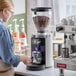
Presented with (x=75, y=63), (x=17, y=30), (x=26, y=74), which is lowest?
(x=26, y=74)

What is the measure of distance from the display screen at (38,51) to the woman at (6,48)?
0.43ft

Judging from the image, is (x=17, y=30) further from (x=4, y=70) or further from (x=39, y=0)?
(x=4, y=70)

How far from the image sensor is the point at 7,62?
1393 mm

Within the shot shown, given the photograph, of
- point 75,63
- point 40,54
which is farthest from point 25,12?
point 75,63

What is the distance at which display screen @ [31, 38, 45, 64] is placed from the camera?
161cm

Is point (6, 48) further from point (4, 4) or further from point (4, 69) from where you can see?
point (4, 4)

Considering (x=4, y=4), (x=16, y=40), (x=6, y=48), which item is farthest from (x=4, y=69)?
(x=16, y=40)

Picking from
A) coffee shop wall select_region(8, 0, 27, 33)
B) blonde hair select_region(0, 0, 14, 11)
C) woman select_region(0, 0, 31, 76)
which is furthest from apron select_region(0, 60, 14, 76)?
coffee shop wall select_region(8, 0, 27, 33)

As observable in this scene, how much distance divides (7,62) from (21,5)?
1199 mm

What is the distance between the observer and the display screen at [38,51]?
5.28 ft

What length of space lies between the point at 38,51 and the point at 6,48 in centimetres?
34

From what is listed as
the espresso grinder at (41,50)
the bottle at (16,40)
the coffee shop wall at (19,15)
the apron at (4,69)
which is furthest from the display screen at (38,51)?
the coffee shop wall at (19,15)

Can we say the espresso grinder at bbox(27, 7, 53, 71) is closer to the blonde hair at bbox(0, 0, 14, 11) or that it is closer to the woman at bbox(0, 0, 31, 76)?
→ the woman at bbox(0, 0, 31, 76)

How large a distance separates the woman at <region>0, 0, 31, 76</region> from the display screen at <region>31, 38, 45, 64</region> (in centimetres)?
13
